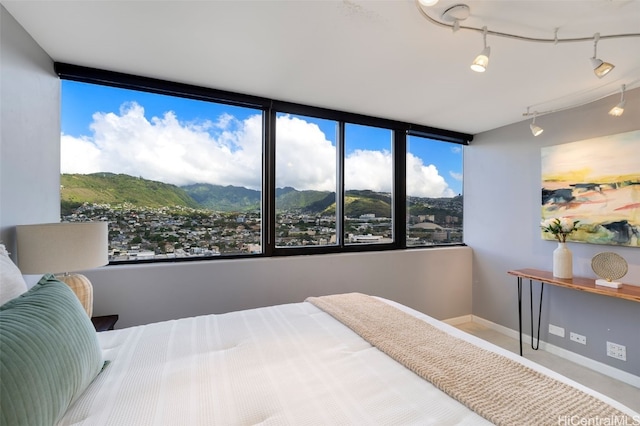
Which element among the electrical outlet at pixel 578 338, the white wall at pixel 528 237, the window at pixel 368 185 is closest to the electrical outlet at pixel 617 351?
the white wall at pixel 528 237

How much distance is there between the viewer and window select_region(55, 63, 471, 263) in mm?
2166

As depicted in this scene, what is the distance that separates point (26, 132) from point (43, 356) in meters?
1.54

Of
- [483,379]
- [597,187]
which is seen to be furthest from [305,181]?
[597,187]

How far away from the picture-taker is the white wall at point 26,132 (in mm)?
1450

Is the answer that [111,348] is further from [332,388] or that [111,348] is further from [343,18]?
[343,18]

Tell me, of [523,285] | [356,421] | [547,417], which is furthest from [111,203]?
[523,285]

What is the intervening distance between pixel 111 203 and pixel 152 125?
2.29 feet

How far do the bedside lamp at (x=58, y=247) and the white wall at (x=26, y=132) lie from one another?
0.38 feet

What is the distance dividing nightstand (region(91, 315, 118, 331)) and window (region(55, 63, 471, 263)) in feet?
1.50

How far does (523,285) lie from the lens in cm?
303

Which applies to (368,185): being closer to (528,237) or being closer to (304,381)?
(528,237)

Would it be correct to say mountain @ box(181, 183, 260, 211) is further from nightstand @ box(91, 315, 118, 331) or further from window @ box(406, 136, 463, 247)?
window @ box(406, 136, 463, 247)

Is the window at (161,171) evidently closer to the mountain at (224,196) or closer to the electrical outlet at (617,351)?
the mountain at (224,196)

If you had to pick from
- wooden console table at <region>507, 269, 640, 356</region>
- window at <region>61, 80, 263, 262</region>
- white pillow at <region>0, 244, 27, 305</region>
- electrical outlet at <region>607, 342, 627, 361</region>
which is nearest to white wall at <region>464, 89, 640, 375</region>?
electrical outlet at <region>607, 342, 627, 361</region>
